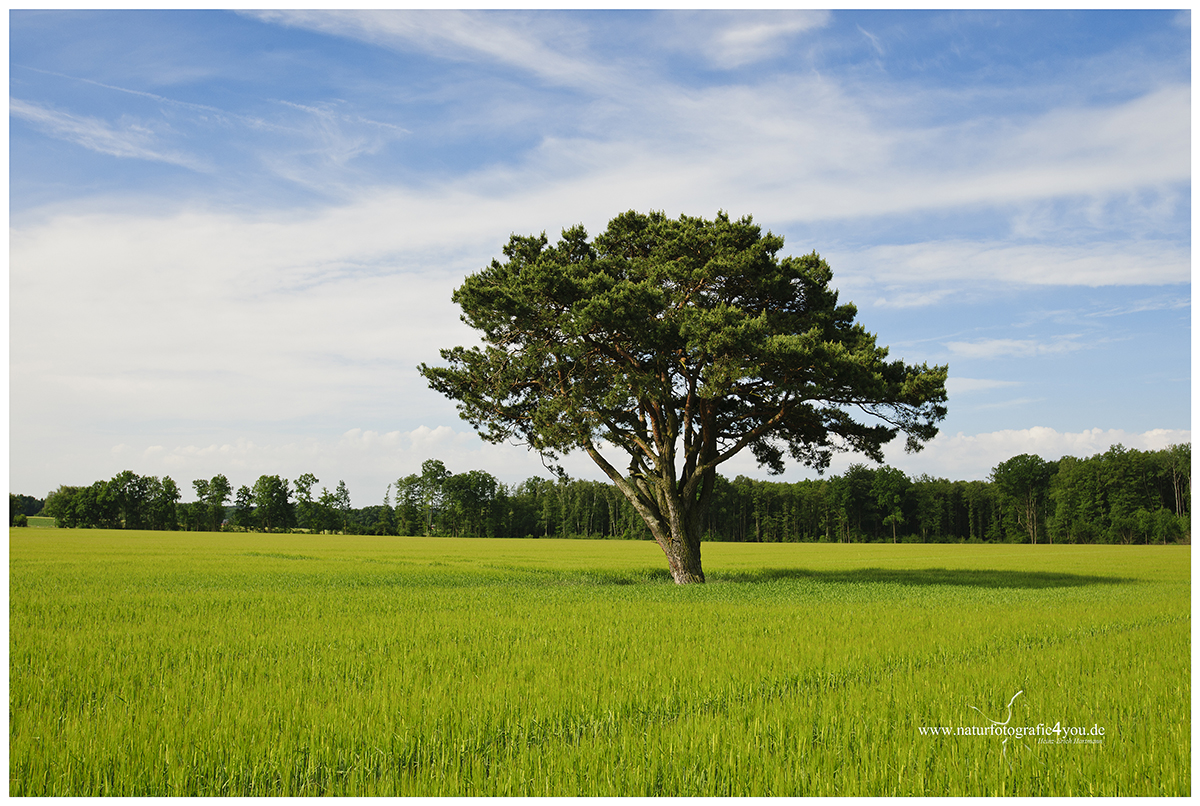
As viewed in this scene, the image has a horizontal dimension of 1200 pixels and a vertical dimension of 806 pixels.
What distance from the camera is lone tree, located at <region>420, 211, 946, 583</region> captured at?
22062 millimetres

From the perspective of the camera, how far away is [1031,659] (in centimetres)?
1048

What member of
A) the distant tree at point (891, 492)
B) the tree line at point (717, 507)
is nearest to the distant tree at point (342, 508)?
the tree line at point (717, 507)

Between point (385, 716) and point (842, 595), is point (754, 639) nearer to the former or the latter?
point (385, 716)

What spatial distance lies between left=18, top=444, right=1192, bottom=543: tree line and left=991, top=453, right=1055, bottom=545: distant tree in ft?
0.61

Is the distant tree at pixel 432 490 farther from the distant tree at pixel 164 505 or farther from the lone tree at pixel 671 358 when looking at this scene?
the lone tree at pixel 671 358

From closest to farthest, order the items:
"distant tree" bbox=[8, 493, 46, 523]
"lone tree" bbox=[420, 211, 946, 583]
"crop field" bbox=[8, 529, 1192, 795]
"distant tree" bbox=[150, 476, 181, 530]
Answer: "crop field" bbox=[8, 529, 1192, 795]
"lone tree" bbox=[420, 211, 946, 583]
"distant tree" bbox=[8, 493, 46, 523]
"distant tree" bbox=[150, 476, 181, 530]

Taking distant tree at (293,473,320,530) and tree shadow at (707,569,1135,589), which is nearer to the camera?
tree shadow at (707,569,1135,589)

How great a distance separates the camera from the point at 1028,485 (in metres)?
122

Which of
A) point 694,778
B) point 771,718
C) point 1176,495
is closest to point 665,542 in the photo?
point 771,718

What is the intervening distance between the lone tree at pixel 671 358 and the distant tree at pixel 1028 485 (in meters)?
114

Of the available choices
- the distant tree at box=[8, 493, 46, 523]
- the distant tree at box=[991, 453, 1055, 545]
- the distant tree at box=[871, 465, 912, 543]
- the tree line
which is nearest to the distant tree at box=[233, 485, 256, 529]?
the tree line

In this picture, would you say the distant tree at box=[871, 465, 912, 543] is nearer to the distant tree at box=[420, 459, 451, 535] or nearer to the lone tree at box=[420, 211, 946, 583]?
the distant tree at box=[420, 459, 451, 535]

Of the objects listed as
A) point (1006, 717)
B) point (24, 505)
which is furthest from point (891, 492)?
point (24, 505)

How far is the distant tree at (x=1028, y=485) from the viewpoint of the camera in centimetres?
12062
